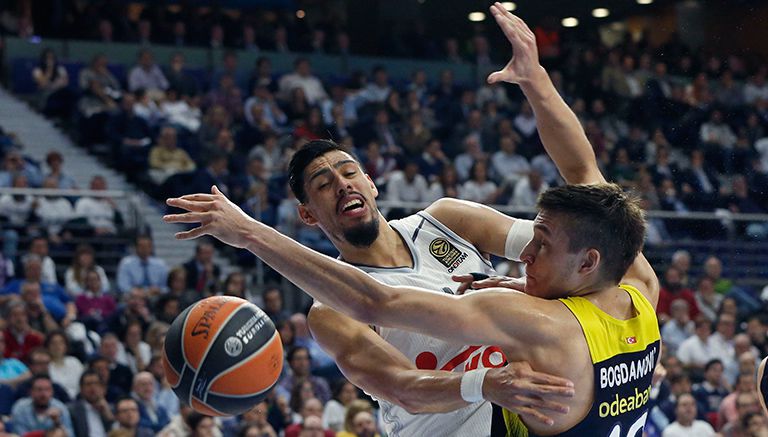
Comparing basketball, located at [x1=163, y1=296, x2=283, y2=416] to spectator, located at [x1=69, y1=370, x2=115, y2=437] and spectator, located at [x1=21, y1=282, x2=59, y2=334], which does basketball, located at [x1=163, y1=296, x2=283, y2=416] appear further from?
spectator, located at [x1=21, y1=282, x2=59, y2=334]

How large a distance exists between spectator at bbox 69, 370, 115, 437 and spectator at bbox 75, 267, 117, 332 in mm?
1378

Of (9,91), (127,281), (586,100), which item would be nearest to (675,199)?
(586,100)

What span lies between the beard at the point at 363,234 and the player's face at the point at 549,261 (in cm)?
119

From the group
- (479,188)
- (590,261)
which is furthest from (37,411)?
(479,188)

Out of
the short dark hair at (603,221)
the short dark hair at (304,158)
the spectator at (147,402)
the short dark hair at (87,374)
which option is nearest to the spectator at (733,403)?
the spectator at (147,402)

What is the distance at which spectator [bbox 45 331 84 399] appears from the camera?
10.2m

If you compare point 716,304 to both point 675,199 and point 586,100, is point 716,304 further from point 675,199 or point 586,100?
point 586,100

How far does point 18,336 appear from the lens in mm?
10438

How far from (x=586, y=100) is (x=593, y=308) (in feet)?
56.8

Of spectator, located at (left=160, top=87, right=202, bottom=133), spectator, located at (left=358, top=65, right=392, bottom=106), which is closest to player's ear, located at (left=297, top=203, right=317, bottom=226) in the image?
spectator, located at (left=160, top=87, right=202, bottom=133)

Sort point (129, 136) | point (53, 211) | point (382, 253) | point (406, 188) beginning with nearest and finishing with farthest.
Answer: point (382, 253) → point (53, 211) → point (129, 136) → point (406, 188)

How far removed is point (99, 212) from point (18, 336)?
9.53 feet

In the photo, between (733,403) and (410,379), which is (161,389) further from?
(410,379)

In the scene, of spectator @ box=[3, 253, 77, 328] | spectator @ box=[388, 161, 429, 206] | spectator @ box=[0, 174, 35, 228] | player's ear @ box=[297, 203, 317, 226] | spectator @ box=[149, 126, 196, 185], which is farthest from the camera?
spectator @ box=[388, 161, 429, 206]
